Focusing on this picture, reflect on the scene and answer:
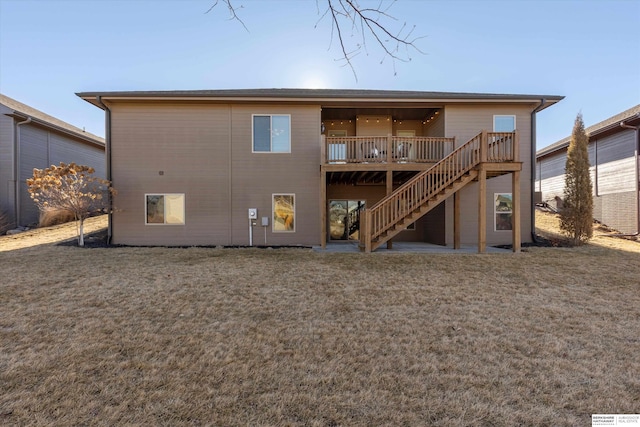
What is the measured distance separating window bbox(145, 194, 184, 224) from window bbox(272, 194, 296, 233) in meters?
3.24

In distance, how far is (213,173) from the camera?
10586mm

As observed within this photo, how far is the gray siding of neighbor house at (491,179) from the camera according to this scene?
10.7 metres

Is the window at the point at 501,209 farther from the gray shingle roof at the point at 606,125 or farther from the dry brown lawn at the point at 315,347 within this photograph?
the gray shingle roof at the point at 606,125

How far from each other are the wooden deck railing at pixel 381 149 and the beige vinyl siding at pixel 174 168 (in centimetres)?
379

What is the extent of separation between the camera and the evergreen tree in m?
10.4

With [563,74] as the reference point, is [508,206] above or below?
below

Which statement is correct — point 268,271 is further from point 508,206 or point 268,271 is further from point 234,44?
point 508,206

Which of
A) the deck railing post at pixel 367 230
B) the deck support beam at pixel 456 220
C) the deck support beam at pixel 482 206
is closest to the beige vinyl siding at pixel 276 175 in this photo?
the deck railing post at pixel 367 230

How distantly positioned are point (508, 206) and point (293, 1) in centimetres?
1048

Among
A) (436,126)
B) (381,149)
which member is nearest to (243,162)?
(381,149)

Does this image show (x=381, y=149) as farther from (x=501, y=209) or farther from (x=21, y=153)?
(x=21, y=153)

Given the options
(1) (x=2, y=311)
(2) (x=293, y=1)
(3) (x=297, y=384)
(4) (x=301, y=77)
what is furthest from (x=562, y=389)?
(1) (x=2, y=311)

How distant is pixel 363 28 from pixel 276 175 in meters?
7.87

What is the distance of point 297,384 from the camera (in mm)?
2611
